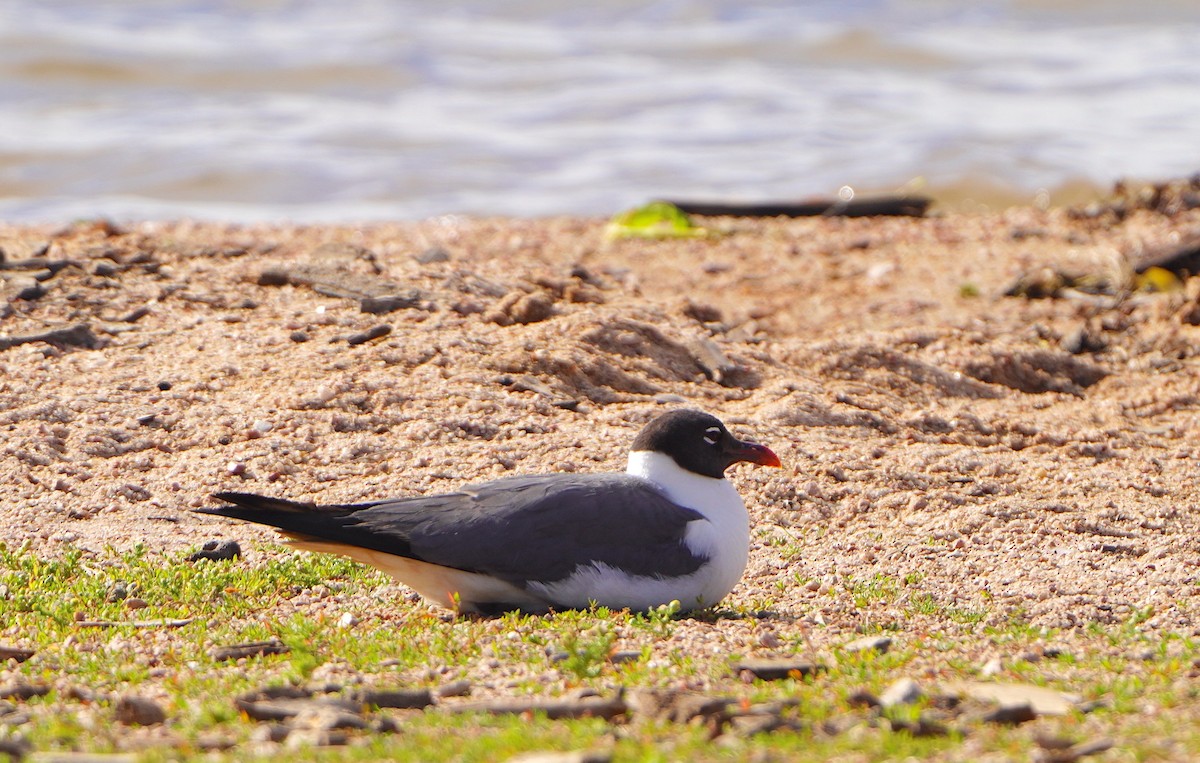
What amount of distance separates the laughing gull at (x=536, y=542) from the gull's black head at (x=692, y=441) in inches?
9.7

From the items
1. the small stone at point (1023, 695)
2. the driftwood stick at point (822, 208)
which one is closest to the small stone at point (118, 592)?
the small stone at point (1023, 695)

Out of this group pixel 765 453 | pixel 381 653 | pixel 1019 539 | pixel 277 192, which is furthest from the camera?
pixel 277 192

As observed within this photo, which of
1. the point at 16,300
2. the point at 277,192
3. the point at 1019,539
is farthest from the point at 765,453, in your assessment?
the point at 277,192

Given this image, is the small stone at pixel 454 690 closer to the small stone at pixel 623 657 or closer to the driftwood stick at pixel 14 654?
the small stone at pixel 623 657

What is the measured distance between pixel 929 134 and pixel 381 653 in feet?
60.5

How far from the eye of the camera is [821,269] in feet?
43.6

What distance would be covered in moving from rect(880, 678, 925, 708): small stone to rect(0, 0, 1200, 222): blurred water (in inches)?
564

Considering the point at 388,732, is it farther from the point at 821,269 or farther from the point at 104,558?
the point at 821,269

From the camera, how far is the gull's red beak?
664cm

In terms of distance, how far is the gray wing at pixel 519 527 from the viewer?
5.93m

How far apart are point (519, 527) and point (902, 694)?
198 centimetres

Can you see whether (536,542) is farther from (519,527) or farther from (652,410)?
(652,410)

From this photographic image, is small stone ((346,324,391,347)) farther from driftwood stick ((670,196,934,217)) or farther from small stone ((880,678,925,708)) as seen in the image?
driftwood stick ((670,196,934,217))

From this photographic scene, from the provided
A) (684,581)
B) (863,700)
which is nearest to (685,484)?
(684,581)
